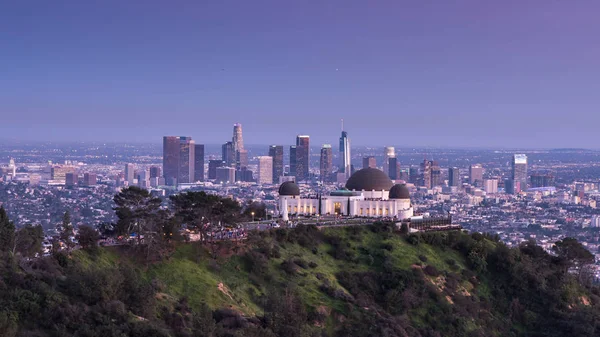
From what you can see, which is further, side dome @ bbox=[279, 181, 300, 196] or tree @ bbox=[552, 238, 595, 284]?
side dome @ bbox=[279, 181, 300, 196]

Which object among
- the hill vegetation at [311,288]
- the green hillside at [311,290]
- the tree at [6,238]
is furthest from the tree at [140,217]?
the tree at [6,238]

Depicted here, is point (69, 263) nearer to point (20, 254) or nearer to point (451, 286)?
point (20, 254)

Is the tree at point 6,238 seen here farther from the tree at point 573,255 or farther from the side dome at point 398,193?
the tree at point 573,255

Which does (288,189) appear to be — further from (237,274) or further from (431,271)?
(237,274)

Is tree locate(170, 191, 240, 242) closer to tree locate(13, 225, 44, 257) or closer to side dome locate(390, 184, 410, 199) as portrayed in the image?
tree locate(13, 225, 44, 257)

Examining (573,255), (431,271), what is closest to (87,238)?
(431,271)

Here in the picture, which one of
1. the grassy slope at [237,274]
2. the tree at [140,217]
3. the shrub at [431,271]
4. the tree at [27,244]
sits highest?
the tree at [140,217]

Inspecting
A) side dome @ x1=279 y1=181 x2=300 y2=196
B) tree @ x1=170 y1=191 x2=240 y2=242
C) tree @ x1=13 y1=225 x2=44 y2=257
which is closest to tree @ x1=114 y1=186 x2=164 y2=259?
tree @ x1=170 y1=191 x2=240 y2=242
